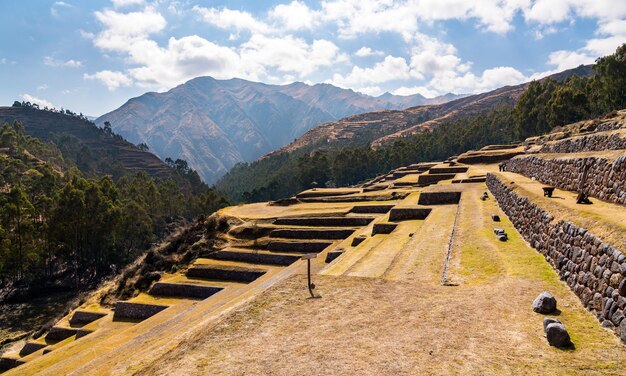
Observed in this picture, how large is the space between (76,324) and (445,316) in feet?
118

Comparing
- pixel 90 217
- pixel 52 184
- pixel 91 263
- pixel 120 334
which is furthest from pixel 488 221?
pixel 52 184

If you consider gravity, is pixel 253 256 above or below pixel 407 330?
below

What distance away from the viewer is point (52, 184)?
90.2 m

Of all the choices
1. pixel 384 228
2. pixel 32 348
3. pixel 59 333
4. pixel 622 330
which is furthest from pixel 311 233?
pixel 622 330

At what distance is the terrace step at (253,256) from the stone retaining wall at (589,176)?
70.6 feet

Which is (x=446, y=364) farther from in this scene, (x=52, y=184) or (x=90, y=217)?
(x=52, y=184)

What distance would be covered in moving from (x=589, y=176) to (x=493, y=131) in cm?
10875

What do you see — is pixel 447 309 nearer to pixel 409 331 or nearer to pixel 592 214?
pixel 409 331

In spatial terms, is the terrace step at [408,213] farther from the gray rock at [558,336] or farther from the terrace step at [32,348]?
the terrace step at [32,348]

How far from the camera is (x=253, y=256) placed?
121ft

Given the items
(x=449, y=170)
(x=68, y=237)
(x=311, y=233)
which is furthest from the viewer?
(x=68, y=237)

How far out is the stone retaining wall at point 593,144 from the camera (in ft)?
59.5

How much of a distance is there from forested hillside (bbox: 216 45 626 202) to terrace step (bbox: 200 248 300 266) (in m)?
62.3

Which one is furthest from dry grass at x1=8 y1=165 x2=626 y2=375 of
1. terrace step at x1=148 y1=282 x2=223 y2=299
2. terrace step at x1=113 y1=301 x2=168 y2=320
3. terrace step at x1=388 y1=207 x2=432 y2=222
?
terrace step at x1=148 y1=282 x2=223 y2=299
